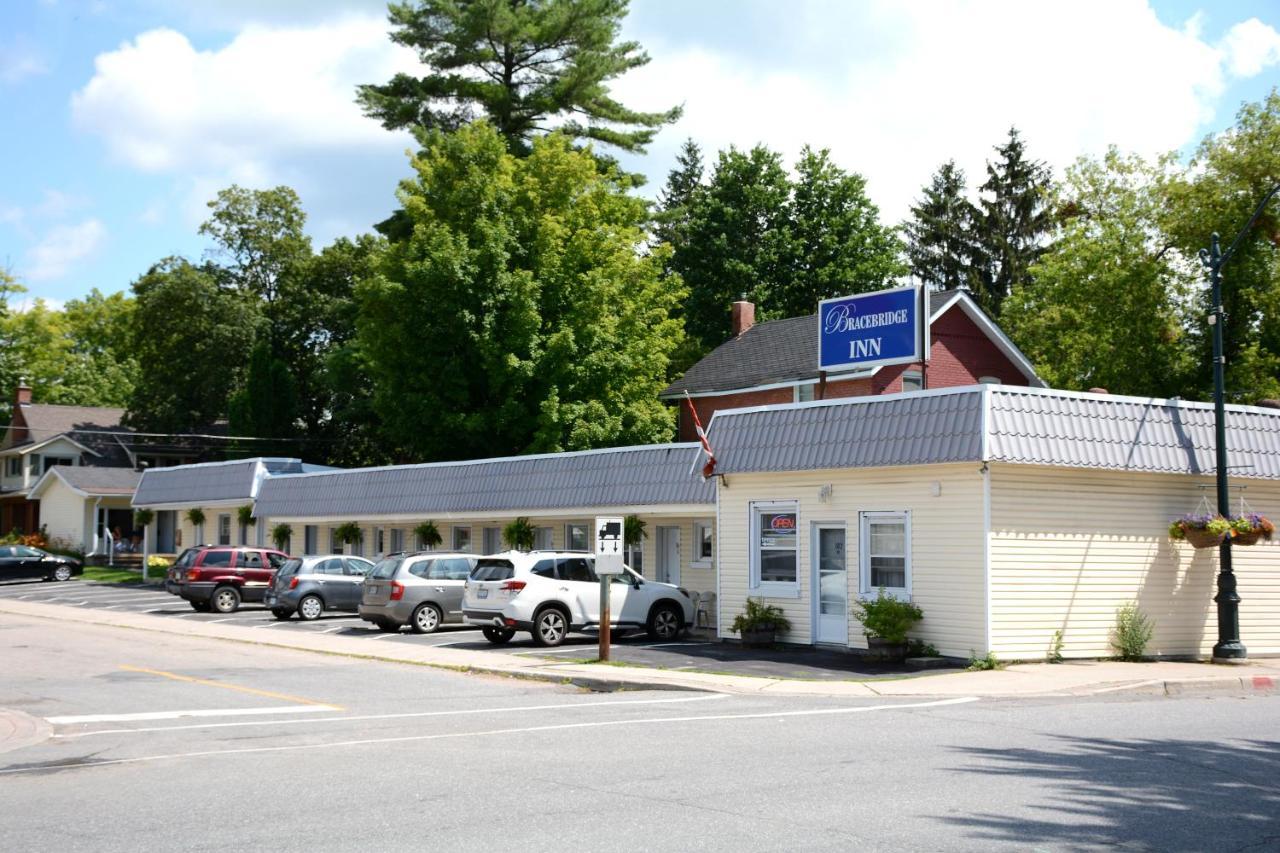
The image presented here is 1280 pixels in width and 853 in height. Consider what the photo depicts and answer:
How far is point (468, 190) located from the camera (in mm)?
46531

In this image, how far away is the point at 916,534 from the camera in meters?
21.5

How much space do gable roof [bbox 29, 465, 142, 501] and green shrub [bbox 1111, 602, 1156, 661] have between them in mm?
51222

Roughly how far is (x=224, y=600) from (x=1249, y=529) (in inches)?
1054

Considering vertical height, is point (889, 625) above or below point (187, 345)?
below

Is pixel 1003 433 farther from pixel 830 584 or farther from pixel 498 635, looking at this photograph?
pixel 498 635

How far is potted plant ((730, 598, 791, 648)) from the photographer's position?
2378 centimetres

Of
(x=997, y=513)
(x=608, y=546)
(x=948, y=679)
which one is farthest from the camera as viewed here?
(x=608, y=546)

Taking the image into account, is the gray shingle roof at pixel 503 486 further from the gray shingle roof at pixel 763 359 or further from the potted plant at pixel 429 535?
the gray shingle roof at pixel 763 359

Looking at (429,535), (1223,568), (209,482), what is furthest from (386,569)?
(209,482)

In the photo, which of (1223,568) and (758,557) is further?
(758,557)

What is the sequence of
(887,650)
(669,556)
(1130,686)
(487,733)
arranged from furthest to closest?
(669,556), (887,650), (1130,686), (487,733)

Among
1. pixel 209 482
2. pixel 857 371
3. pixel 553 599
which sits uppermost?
pixel 857 371

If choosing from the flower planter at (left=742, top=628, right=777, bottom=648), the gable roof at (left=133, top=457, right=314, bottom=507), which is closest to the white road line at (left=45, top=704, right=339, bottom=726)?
the flower planter at (left=742, top=628, right=777, bottom=648)

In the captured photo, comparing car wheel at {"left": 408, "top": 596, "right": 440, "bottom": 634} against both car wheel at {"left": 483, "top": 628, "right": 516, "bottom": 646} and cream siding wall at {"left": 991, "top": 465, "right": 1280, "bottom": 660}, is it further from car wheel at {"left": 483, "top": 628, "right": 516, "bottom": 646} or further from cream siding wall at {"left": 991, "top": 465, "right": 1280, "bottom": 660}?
cream siding wall at {"left": 991, "top": 465, "right": 1280, "bottom": 660}
